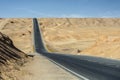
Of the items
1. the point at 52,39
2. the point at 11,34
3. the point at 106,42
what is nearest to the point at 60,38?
the point at 52,39

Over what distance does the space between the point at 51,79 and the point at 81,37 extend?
127 metres

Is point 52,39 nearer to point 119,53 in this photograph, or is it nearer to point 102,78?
point 119,53

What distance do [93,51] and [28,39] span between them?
74.4 m

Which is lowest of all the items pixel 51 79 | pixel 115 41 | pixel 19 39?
pixel 51 79

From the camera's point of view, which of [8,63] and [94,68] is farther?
[8,63]

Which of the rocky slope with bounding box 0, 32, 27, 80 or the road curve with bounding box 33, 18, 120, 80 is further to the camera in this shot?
the rocky slope with bounding box 0, 32, 27, 80

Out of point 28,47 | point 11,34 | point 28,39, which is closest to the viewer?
point 28,47

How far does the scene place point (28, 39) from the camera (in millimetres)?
151125

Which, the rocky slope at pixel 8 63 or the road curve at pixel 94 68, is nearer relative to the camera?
the road curve at pixel 94 68

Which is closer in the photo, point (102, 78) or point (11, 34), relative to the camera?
point (102, 78)

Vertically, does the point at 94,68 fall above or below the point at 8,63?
below

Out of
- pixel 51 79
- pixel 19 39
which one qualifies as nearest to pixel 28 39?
pixel 19 39

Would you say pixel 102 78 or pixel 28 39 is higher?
pixel 28 39

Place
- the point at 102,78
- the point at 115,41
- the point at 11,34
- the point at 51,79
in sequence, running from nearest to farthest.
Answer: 1. the point at 102,78
2. the point at 51,79
3. the point at 115,41
4. the point at 11,34
